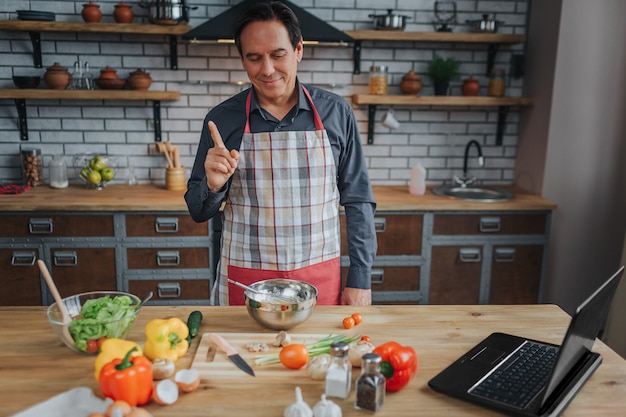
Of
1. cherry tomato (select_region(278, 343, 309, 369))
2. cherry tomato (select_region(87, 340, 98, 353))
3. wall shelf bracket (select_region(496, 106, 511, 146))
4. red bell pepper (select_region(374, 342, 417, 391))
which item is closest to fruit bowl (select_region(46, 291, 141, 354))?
cherry tomato (select_region(87, 340, 98, 353))

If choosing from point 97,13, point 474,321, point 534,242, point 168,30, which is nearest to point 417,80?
point 534,242

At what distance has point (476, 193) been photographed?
13.0 feet

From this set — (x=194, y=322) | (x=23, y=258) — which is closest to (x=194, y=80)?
(x=23, y=258)

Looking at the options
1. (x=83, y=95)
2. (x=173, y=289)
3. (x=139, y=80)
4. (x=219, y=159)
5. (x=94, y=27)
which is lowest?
(x=173, y=289)

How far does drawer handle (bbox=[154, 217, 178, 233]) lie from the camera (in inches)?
133

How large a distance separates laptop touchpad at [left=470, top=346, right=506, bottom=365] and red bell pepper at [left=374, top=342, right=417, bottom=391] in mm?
227

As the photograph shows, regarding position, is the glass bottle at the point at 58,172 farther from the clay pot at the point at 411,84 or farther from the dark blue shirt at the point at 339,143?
the clay pot at the point at 411,84

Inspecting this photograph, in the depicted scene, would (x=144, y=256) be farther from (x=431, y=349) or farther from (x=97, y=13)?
(x=431, y=349)

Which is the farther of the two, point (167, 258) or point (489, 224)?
point (489, 224)

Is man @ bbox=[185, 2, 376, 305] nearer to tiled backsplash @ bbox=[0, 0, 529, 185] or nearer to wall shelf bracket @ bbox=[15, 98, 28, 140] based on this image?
tiled backsplash @ bbox=[0, 0, 529, 185]

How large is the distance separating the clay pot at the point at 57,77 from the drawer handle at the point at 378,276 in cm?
239

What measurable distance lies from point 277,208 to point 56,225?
1829 millimetres

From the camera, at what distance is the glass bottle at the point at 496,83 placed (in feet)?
12.9

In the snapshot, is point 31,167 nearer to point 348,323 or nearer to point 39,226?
point 39,226
